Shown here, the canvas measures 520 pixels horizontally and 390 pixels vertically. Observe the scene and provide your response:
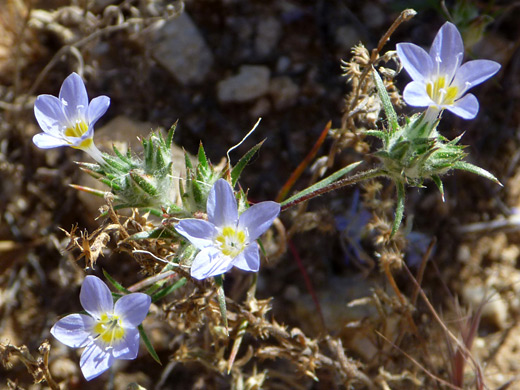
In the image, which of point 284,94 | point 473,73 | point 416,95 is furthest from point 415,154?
point 284,94

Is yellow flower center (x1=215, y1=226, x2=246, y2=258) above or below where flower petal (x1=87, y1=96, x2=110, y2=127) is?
below

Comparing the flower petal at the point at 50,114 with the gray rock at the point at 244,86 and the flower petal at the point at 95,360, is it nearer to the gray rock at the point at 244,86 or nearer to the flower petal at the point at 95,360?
the flower petal at the point at 95,360

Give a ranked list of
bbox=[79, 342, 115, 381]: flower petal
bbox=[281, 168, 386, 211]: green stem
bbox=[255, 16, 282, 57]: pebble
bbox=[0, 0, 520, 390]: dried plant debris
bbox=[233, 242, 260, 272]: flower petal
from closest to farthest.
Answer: bbox=[233, 242, 260, 272]: flower petal < bbox=[79, 342, 115, 381]: flower petal < bbox=[281, 168, 386, 211]: green stem < bbox=[0, 0, 520, 390]: dried plant debris < bbox=[255, 16, 282, 57]: pebble

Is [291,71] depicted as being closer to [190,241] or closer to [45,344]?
[190,241]

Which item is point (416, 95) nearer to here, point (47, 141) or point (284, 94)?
point (47, 141)

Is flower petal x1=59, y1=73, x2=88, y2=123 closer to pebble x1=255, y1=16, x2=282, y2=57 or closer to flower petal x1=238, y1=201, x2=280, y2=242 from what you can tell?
flower petal x1=238, y1=201, x2=280, y2=242

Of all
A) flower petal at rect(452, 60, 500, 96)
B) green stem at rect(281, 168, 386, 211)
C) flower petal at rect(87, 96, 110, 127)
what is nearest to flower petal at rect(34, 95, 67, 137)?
flower petal at rect(87, 96, 110, 127)
